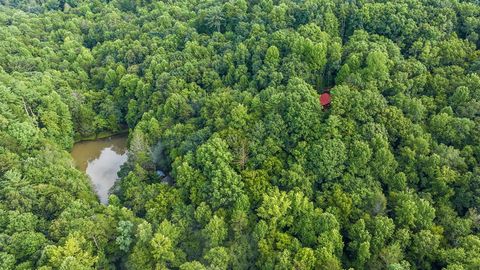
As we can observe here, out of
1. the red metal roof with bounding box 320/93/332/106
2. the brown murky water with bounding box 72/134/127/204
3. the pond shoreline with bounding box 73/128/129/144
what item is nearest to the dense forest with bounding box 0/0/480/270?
the pond shoreline with bounding box 73/128/129/144

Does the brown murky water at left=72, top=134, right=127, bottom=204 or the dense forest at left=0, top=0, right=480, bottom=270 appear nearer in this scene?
the dense forest at left=0, top=0, right=480, bottom=270

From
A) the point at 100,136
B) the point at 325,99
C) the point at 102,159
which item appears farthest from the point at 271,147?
Answer: the point at 100,136

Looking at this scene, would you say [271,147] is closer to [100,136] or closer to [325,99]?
[325,99]

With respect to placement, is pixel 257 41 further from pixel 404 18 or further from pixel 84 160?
pixel 84 160

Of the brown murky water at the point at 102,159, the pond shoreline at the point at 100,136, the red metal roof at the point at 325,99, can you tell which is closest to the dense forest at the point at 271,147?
the pond shoreline at the point at 100,136

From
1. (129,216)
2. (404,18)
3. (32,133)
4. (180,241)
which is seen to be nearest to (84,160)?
(32,133)

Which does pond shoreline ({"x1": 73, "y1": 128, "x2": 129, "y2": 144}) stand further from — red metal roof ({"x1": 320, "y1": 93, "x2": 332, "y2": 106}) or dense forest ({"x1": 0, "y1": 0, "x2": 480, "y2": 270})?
red metal roof ({"x1": 320, "y1": 93, "x2": 332, "y2": 106})

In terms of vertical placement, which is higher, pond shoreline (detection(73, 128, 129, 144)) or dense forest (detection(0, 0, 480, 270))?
dense forest (detection(0, 0, 480, 270))

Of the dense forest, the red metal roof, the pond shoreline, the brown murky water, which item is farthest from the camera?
the pond shoreline

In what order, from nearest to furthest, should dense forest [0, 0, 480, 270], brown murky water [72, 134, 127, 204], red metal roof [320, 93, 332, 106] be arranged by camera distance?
1. dense forest [0, 0, 480, 270]
2. red metal roof [320, 93, 332, 106]
3. brown murky water [72, 134, 127, 204]
